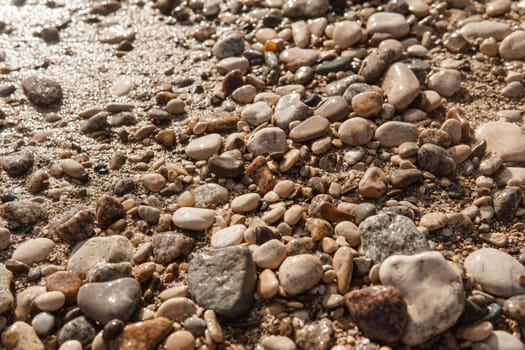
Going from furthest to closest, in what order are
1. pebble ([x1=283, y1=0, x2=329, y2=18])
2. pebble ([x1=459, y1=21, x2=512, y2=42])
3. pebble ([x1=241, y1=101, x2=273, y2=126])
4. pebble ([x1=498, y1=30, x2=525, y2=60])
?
1. pebble ([x1=283, y1=0, x2=329, y2=18])
2. pebble ([x1=459, y1=21, x2=512, y2=42])
3. pebble ([x1=498, y1=30, x2=525, y2=60])
4. pebble ([x1=241, y1=101, x2=273, y2=126])

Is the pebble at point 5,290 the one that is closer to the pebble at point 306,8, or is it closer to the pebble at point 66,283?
the pebble at point 66,283

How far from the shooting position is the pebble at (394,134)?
3111 millimetres

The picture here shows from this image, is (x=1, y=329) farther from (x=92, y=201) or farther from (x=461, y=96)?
(x=461, y=96)

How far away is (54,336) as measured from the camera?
7.88ft

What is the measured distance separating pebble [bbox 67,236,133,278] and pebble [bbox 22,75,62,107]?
137 centimetres

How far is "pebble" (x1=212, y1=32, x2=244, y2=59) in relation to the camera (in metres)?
3.98

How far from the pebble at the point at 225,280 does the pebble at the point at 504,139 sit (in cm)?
155

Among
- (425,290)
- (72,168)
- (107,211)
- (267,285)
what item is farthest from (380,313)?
(72,168)

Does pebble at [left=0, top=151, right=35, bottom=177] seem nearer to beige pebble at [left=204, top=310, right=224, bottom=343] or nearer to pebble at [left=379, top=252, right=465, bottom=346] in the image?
beige pebble at [left=204, top=310, right=224, bottom=343]

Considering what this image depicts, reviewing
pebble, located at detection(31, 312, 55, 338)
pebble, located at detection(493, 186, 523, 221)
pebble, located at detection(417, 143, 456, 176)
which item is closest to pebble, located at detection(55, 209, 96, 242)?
pebble, located at detection(31, 312, 55, 338)

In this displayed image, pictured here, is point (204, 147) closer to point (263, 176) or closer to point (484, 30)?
point (263, 176)

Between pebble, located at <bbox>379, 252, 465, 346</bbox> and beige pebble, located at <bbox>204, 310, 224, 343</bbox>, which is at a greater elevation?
pebble, located at <bbox>379, 252, 465, 346</bbox>

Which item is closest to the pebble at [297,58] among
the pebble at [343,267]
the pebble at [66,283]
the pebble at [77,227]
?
the pebble at [343,267]

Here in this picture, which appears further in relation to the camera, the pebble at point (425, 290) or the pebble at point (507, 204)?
the pebble at point (507, 204)
